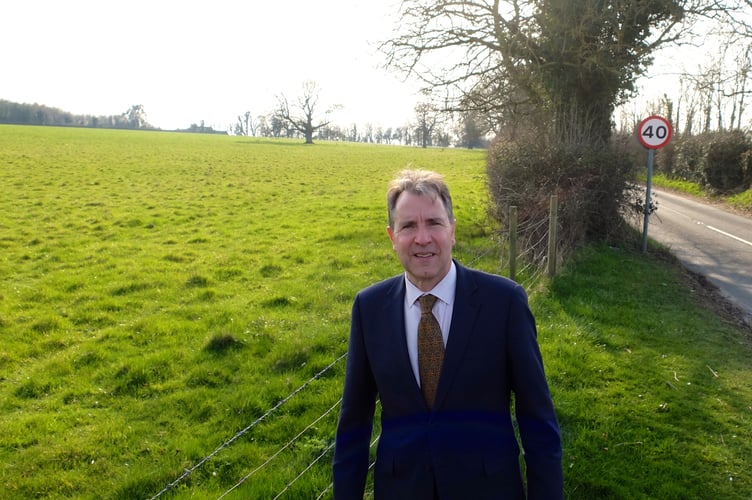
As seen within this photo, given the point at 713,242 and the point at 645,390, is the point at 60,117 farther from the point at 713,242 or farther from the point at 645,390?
the point at 645,390

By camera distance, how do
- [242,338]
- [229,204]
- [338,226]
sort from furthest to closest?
[229,204] < [338,226] < [242,338]

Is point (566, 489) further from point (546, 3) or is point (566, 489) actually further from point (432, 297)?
point (546, 3)

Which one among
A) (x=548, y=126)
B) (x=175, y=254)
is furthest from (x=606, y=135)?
(x=175, y=254)

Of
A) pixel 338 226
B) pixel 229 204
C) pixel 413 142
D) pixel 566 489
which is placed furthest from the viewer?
pixel 413 142

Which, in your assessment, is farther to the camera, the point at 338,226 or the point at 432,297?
the point at 338,226

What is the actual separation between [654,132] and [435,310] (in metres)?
12.0

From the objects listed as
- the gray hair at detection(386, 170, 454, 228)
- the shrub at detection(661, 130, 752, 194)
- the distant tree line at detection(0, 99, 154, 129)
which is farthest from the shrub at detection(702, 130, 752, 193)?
the distant tree line at detection(0, 99, 154, 129)

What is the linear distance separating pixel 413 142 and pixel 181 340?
132m

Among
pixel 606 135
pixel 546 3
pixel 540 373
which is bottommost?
pixel 540 373

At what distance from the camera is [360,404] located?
2.26 meters

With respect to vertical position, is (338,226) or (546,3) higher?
(546,3)

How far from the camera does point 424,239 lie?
82.7 inches

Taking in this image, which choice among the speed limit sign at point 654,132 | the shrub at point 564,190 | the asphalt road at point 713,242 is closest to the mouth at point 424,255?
the asphalt road at point 713,242

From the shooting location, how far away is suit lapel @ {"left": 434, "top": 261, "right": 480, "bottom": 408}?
1993 millimetres
